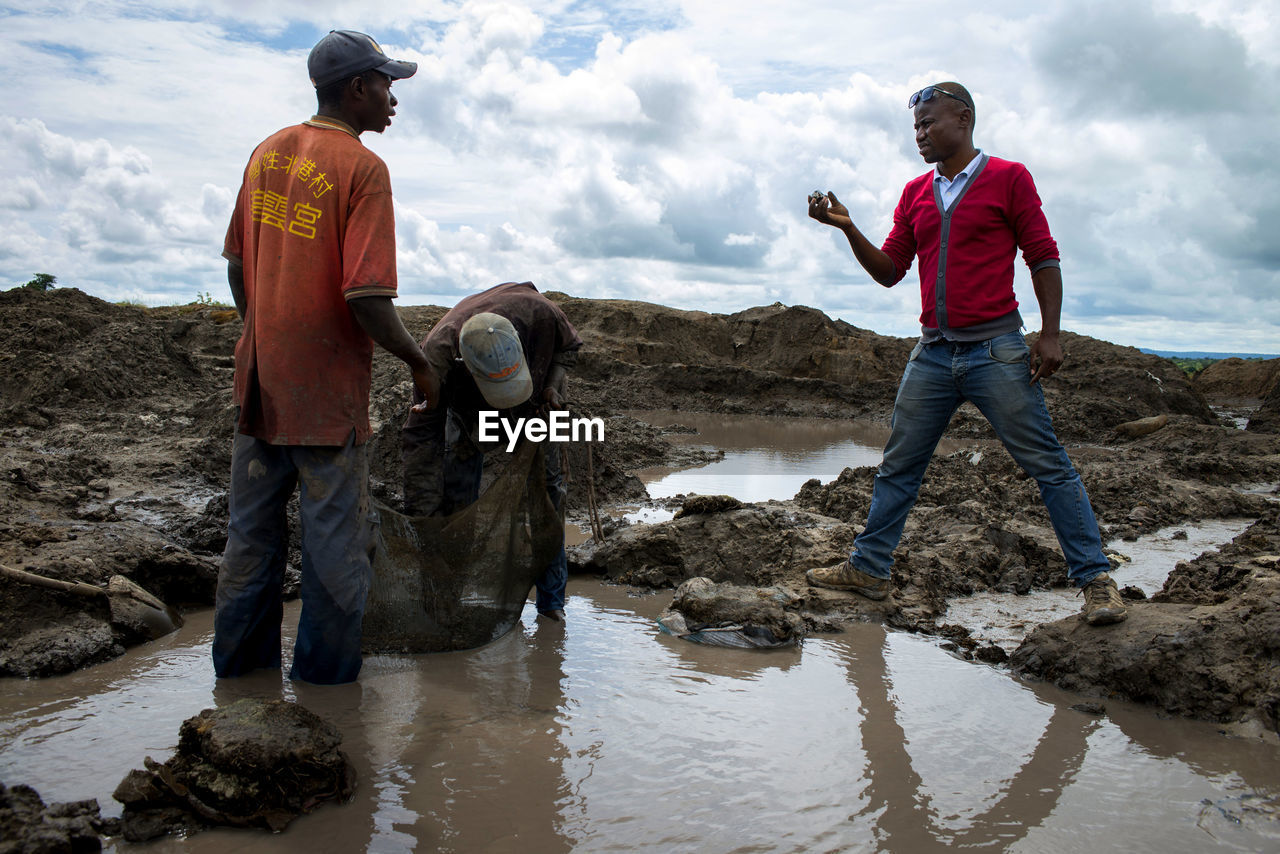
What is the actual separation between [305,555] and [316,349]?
2.20 feet

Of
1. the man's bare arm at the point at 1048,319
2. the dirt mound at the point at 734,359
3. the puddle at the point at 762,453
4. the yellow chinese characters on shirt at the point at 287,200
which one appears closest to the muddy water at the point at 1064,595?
the man's bare arm at the point at 1048,319

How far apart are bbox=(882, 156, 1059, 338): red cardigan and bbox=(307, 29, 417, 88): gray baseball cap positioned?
2.34 metres

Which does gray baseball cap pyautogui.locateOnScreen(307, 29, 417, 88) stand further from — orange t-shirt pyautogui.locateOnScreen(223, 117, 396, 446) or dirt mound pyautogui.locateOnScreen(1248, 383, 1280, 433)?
dirt mound pyautogui.locateOnScreen(1248, 383, 1280, 433)

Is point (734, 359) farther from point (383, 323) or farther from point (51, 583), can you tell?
point (383, 323)

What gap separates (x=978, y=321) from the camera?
12.1 feet

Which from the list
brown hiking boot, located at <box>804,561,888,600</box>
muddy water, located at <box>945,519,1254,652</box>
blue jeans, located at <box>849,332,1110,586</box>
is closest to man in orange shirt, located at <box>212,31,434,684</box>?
blue jeans, located at <box>849,332,1110,586</box>

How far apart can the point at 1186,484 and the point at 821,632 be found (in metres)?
5.35

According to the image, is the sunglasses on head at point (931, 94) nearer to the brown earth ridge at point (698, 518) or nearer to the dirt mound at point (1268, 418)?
the brown earth ridge at point (698, 518)

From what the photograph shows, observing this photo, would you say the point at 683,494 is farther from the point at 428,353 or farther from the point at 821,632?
the point at 428,353

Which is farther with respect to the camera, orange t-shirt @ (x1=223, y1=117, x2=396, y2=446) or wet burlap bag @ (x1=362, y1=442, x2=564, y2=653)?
wet burlap bag @ (x1=362, y1=442, x2=564, y2=653)

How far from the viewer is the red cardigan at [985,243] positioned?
11.9 ft

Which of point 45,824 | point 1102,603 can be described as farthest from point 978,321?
point 45,824

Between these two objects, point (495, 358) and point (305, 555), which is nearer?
point (305, 555)

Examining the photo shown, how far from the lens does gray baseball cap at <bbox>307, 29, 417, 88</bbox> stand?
2.81 meters
